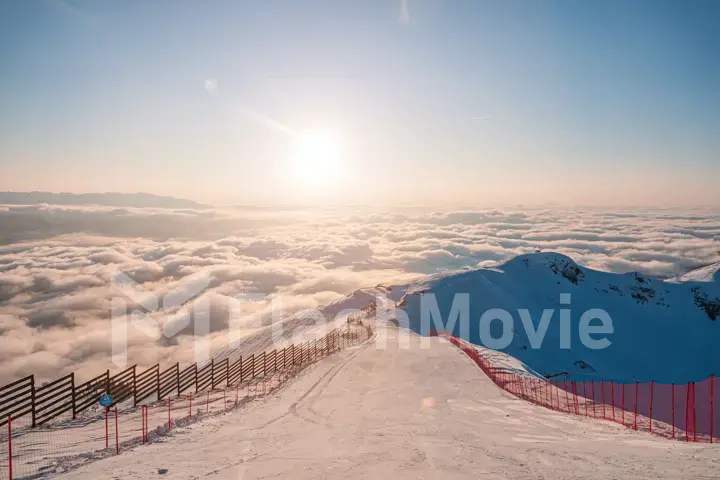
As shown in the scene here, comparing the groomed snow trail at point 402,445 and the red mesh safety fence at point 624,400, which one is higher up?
the groomed snow trail at point 402,445

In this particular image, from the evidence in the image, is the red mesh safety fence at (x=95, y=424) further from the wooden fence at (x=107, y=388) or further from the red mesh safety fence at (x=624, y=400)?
the red mesh safety fence at (x=624, y=400)

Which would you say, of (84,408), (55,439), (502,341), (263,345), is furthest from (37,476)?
(502,341)

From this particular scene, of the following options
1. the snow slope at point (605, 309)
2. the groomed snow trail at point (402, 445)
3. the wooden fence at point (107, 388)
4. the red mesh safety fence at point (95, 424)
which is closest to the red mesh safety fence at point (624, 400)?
the groomed snow trail at point (402, 445)

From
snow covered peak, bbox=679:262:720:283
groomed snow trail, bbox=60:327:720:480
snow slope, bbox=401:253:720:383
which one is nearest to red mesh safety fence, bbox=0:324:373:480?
groomed snow trail, bbox=60:327:720:480

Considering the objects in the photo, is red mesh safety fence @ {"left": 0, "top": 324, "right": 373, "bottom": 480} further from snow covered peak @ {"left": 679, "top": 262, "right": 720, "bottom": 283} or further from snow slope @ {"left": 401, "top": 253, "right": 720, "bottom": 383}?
snow covered peak @ {"left": 679, "top": 262, "right": 720, "bottom": 283}

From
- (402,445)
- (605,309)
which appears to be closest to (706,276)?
(605,309)
